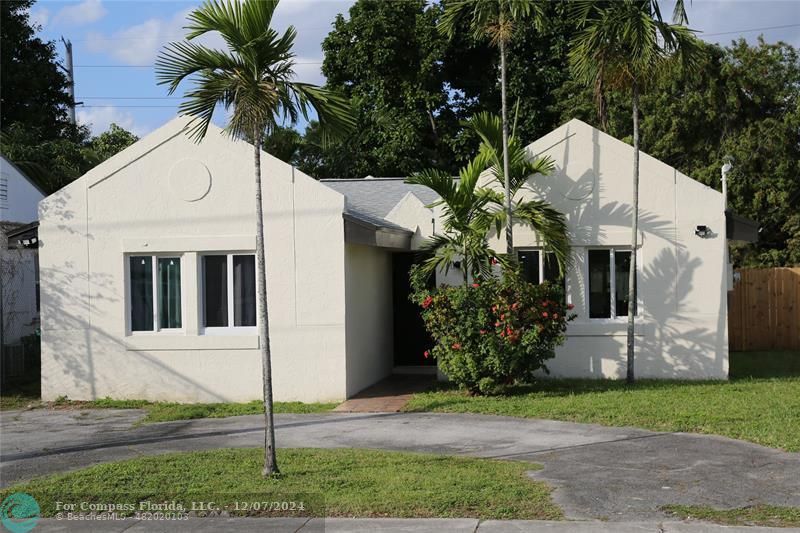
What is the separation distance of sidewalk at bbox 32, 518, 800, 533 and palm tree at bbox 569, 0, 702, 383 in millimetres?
7819

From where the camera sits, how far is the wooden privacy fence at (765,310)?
821 inches

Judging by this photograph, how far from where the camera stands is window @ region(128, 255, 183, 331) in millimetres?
13711

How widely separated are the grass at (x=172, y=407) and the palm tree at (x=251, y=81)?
4.28 m

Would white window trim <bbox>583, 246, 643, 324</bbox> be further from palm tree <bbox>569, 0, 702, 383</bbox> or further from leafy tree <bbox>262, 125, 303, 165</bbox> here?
leafy tree <bbox>262, 125, 303, 165</bbox>

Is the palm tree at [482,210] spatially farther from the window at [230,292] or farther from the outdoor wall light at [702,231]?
Answer: the window at [230,292]

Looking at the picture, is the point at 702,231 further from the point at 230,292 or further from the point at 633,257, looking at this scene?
the point at 230,292

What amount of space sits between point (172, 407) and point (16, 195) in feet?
30.6

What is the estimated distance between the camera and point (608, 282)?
14883 mm

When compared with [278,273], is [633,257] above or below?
above

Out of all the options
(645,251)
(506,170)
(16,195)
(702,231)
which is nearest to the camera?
(506,170)

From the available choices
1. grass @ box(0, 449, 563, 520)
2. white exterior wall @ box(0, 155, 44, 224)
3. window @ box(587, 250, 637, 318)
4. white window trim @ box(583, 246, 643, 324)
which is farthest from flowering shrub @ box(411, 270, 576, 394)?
white exterior wall @ box(0, 155, 44, 224)

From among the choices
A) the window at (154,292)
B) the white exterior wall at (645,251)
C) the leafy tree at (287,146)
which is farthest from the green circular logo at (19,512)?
the leafy tree at (287,146)

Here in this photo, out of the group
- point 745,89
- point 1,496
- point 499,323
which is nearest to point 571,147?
point 499,323

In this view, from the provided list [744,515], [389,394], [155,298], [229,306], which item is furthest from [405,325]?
[744,515]
